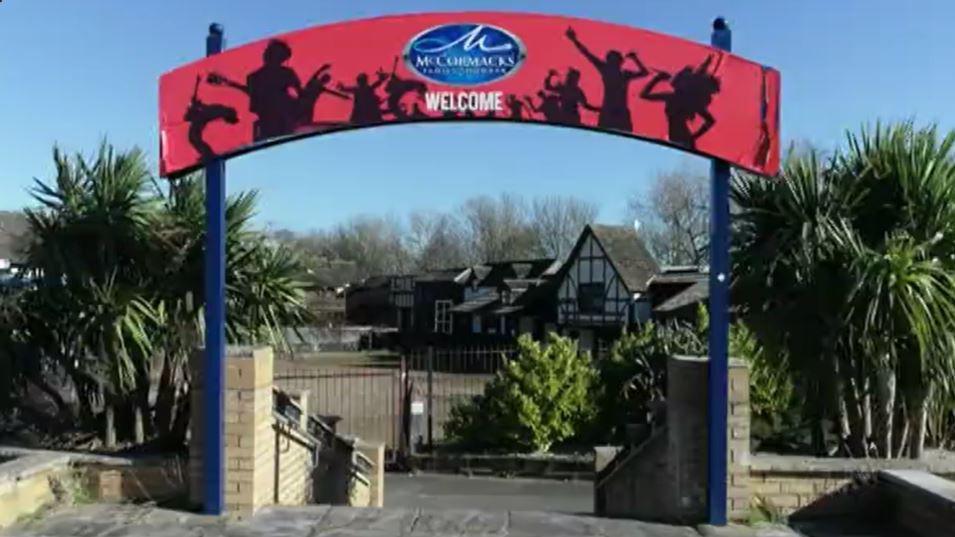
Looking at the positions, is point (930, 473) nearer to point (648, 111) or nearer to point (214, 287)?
point (648, 111)

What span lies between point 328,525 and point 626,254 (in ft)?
126

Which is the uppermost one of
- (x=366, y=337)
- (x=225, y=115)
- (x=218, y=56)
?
(x=218, y=56)

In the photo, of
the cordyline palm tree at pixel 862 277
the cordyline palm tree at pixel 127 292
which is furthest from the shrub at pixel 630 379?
the cordyline palm tree at pixel 127 292

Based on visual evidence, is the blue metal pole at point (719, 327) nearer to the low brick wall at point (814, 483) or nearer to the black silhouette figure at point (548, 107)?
the low brick wall at point (814, 483)

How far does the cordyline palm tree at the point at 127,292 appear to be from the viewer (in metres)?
7.64

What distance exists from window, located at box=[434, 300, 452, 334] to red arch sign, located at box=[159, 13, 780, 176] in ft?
171

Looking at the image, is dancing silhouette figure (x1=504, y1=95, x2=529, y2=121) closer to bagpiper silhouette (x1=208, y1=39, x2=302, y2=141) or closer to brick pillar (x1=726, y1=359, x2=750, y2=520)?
bagpiper silhouette (x1=208, y1=39, x2=302, y2=141)

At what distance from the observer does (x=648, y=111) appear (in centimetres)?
607

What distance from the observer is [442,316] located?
194ft

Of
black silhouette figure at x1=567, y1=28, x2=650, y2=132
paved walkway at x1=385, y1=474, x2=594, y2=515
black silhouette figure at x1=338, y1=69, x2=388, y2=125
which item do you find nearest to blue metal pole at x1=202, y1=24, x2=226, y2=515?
black silhouette figure at x1=338, y1=69, x2=388, y2=125

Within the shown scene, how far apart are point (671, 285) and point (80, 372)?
3438cm

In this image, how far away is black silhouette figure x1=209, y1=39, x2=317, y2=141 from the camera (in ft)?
20.2

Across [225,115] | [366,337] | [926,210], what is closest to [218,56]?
[225,115]

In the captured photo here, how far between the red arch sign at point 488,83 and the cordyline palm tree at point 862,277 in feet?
3.06
